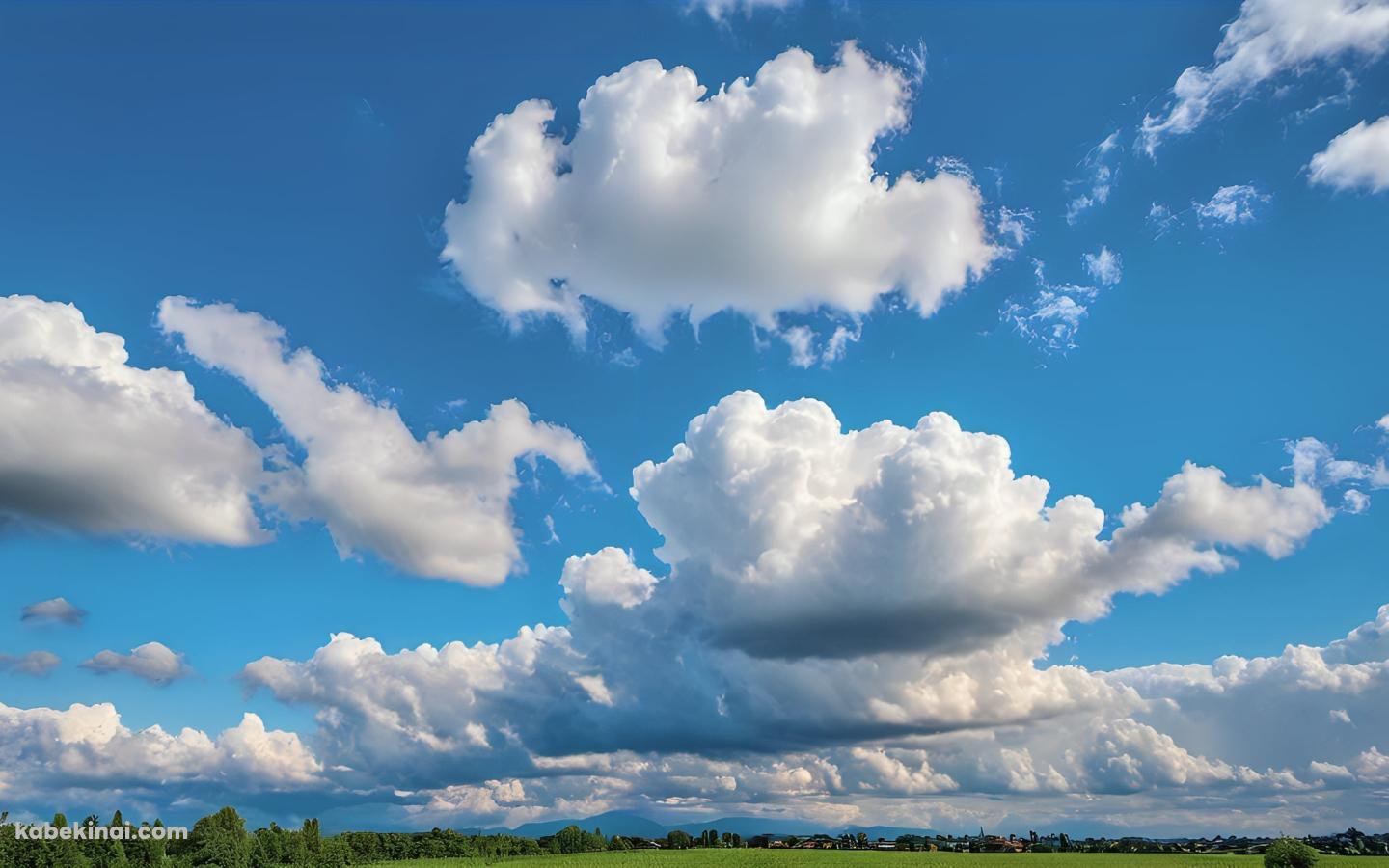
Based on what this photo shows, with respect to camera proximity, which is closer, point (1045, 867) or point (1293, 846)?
point (1293, 846)

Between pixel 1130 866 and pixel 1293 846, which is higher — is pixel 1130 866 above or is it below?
below

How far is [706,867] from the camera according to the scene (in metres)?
198

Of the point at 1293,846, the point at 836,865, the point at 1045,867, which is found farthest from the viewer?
the point at 1045,867

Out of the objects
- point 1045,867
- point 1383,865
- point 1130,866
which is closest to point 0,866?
point 1045,867

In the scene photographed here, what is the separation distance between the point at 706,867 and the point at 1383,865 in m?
157

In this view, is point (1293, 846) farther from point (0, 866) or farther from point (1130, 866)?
point (0, 866)

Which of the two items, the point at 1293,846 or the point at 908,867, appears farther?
the point at 908,867

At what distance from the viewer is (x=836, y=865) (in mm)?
187375

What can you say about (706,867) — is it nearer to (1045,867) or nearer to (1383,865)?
(1045,867)

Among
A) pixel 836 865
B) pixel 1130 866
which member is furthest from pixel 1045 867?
pixel 836 865

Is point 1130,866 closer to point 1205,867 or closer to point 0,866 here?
point 1205,867

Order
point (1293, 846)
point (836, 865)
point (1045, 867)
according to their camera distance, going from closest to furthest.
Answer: point (1293, 846) < point (836, 865) < point (1045, 867)

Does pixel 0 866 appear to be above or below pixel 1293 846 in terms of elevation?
below

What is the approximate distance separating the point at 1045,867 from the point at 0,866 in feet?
844
